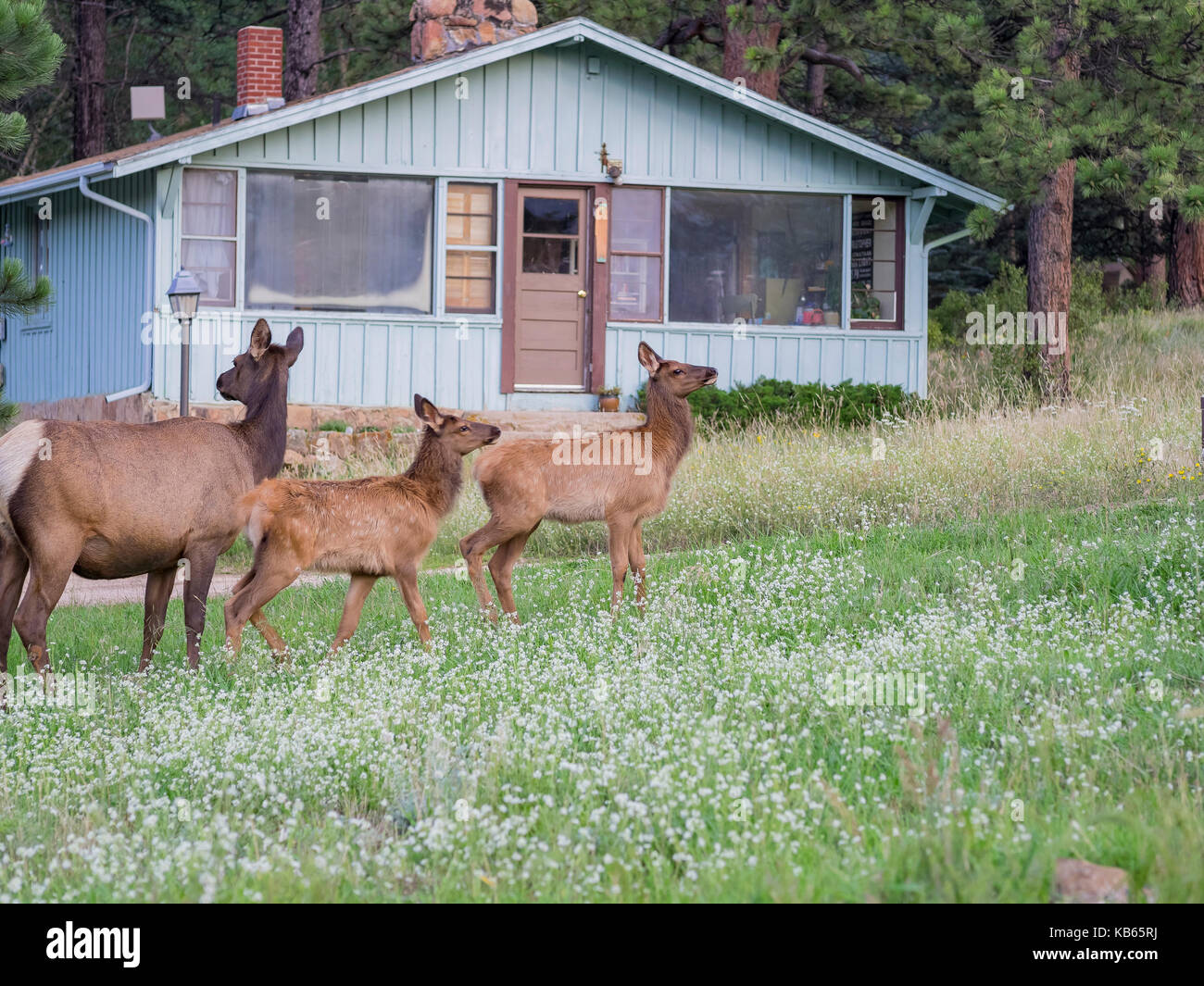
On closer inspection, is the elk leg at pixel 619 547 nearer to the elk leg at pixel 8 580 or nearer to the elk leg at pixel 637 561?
the elk leg at pixel 637 561

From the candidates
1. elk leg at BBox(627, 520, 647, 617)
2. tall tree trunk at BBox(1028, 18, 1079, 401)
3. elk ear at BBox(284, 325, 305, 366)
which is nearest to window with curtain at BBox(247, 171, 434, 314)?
tall tree trunk at BBox(1028, 18, 1079, 401)

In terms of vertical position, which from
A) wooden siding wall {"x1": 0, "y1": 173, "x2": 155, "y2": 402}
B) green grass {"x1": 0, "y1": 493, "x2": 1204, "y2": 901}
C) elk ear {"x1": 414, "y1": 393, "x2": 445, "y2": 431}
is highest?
wooden siding wall {"x1": 0, "y1": 173, "x2": 155, "y2": 402}

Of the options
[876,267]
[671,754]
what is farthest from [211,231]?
[671,754]

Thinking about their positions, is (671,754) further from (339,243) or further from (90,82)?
(90,82)

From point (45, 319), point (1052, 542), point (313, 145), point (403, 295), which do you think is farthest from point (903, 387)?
point (45, 319)

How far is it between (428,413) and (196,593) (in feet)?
5.74

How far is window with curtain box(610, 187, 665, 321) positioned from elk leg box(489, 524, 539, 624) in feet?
35.3

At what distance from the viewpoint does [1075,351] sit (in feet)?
78.6

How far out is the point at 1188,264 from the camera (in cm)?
3191

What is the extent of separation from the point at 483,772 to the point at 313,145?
15.0 m

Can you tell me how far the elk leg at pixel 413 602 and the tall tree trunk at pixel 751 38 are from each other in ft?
51.8

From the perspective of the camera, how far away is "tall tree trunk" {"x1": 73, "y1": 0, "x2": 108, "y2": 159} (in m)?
32.6

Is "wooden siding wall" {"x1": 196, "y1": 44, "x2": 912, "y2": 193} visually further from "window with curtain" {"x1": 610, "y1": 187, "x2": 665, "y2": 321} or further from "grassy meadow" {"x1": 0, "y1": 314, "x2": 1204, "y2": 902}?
"grassy meadow" {"x1": 0, "y1": 314, "x2": 1204, "y2": 902}

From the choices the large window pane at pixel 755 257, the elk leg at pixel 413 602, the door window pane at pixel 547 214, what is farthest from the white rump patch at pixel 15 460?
the large window pane at pixel 755 257
